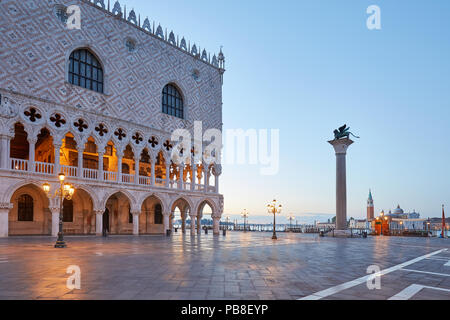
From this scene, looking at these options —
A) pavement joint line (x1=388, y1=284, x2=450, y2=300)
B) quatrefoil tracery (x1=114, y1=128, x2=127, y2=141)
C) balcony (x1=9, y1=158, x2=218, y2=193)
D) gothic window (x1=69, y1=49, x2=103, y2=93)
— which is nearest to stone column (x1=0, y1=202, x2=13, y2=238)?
balcony (x1=9, y1=158, x2=218, y2=193)

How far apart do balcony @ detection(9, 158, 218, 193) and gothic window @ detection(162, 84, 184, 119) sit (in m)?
6.06

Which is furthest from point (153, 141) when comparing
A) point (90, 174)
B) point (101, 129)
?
point (90, 174)

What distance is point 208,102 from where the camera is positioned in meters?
33.7

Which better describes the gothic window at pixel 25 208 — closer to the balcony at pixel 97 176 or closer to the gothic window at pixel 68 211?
the balcony at pixel 97 176

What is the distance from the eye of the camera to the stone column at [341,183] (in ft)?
95.4

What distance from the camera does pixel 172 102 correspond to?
30875mm

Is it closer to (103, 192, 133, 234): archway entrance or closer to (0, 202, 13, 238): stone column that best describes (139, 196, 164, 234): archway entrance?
(103, 192, 133, 234): archway entrance

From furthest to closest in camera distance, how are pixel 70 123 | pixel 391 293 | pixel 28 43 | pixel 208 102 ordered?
pixel 208 102 < pixel 70 123 < pixel 28 43 < pixel 391 293

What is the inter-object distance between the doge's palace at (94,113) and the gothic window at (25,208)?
61mm
